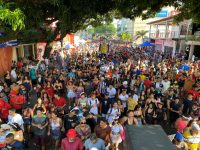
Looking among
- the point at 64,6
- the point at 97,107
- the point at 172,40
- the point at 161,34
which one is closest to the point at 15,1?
the point at 64,6

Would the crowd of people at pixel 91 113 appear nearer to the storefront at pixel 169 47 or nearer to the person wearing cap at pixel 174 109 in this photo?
the person wearing cap at pixel 174 109

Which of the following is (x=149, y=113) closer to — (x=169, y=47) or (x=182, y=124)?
(x=182, y=124)

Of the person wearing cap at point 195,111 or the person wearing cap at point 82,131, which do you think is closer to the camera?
the person wearing cap at point 82,131

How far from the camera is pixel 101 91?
32.2 feet

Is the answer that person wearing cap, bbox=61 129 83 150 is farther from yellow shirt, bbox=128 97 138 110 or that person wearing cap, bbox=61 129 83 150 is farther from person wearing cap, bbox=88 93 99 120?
yellow shirt, bbox=128 97 138 110

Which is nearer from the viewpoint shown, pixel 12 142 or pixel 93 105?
pixel 12 142

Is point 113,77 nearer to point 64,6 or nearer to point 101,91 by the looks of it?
point 101,91

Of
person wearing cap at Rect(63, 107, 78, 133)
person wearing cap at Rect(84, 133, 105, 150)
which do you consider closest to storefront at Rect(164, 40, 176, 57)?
person wearing cap at Rect(63, 107, 78, 133)

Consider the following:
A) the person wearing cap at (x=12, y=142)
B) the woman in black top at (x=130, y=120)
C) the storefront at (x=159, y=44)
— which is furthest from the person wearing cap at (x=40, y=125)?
the storefront at (x=159, y=44)

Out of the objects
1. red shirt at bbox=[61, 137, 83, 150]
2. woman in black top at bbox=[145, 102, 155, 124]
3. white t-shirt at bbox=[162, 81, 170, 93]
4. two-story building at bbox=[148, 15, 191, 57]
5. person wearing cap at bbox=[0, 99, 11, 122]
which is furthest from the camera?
two-story building at bbox=[148, 15, 191, 57]

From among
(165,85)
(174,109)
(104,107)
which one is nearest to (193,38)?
(165,85)

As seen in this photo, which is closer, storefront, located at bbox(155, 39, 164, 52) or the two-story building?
the two-story building

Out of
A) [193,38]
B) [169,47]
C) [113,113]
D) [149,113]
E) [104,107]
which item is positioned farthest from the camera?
[169,47]

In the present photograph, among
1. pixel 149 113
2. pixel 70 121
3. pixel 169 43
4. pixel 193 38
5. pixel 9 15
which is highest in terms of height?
pixel 9 15
